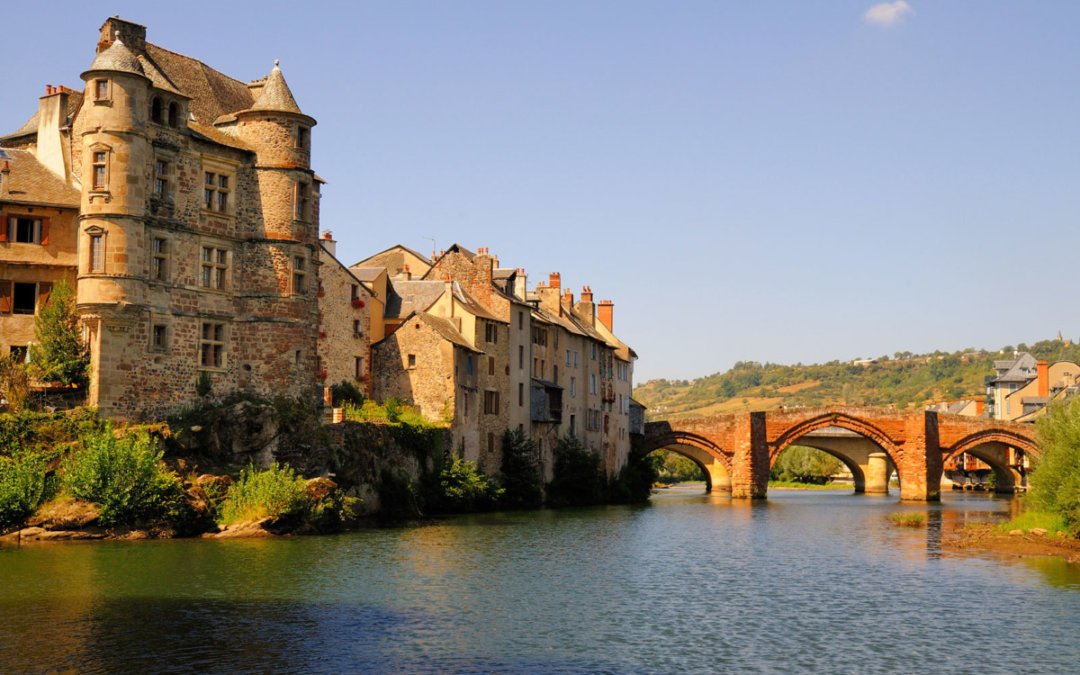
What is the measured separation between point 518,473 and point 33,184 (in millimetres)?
29142

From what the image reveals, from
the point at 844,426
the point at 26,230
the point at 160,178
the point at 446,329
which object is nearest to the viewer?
the point at 160,178

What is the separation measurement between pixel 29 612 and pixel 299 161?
2707cm

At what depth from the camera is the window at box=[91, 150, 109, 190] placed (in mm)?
44781

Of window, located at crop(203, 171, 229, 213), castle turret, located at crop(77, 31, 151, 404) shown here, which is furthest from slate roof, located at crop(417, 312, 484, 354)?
castle turret, located at crop(77, 31, 151, 404)

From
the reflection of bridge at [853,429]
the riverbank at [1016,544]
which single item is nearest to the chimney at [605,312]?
the reflection of bridge at [853,429]

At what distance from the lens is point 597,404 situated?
82812mm

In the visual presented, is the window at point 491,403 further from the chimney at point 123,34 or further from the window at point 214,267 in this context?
the chimney at point 123,34

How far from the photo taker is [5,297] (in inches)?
1822

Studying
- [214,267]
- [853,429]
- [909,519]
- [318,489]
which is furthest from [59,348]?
[853,429]

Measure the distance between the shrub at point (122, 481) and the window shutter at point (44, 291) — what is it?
665 cm

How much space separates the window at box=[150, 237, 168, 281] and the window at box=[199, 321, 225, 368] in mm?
2770

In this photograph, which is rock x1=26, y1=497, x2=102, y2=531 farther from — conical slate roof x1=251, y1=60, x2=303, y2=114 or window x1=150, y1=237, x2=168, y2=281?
conical slate roof x1=251, y1=60, x2=303, y2=114

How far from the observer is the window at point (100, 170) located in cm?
4478

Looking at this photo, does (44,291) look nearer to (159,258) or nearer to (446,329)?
(159,258)
